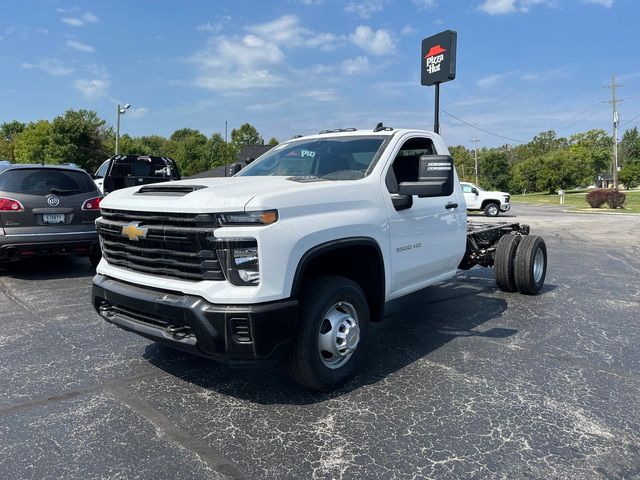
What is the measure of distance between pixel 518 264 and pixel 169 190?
4.86 meters

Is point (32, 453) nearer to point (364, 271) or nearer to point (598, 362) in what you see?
point (364, 271)

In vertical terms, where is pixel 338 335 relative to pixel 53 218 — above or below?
below

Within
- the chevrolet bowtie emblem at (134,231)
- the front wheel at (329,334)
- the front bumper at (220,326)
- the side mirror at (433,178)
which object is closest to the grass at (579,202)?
the side mirror at (433,178)

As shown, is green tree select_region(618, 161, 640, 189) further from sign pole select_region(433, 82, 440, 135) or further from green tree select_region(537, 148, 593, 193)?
sign pole select_region(433, 82, 440, 135)

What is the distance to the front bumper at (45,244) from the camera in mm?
6957

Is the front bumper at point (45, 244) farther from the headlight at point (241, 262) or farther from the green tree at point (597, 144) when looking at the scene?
the green tree at point (597, 144)

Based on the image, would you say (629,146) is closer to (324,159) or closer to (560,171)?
(560,171)

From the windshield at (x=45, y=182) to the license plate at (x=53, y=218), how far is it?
14.2 inches

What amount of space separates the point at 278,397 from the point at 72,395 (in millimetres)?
1488

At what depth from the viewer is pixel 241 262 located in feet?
9.94

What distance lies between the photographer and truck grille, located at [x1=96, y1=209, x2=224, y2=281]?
3.09 m

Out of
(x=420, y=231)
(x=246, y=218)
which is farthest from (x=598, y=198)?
(x=246, y=218)

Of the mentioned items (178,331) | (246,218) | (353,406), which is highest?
(246,218)

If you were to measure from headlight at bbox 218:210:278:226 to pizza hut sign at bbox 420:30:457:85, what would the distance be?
9.86 m
